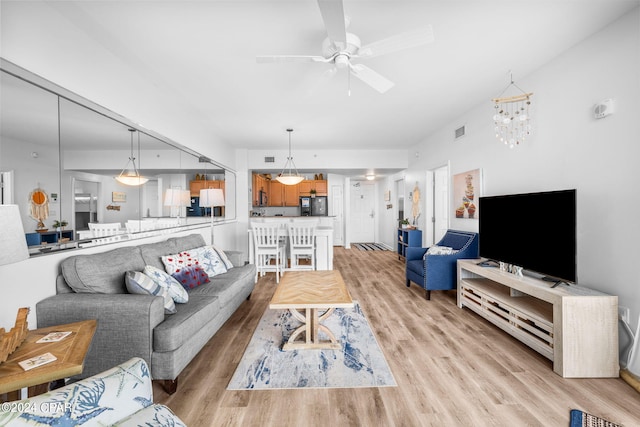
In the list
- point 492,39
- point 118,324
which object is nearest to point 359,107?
point 492,39

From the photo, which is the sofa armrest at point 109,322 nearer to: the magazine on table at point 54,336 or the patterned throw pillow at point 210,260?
the magazine on table at point 54,336

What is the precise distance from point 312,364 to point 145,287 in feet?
4.61

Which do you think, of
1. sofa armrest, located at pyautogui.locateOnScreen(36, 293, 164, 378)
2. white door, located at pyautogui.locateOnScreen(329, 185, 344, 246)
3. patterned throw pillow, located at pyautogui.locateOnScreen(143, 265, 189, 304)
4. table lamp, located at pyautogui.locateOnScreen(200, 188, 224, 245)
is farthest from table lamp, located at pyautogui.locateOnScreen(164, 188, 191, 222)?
white door, located at pyautogui.locateOnScreen(329, 185, 344, 246)

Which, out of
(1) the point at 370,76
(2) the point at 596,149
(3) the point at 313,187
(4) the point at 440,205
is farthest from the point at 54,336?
(3) the point at 313,187

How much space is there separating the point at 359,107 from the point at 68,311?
354 centimetres

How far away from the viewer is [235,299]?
2914 mm

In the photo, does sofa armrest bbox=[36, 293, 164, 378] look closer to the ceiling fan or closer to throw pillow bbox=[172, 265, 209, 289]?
throw pillow bbox=[172, 265, 209, 289]

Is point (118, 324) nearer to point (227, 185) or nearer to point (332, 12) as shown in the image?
point (332, 12)

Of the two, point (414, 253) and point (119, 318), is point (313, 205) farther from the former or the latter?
point (119, 318)

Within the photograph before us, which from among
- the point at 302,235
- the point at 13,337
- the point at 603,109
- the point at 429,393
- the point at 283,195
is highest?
the point at 603,109

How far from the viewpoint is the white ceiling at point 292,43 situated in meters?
1.85

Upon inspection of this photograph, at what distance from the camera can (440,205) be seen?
521 centimetres

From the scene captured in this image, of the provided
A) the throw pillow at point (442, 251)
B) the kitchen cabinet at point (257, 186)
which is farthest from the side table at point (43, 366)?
the kitchen cabinet at point (257, 186)

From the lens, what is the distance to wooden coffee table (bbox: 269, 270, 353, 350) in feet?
7.42
